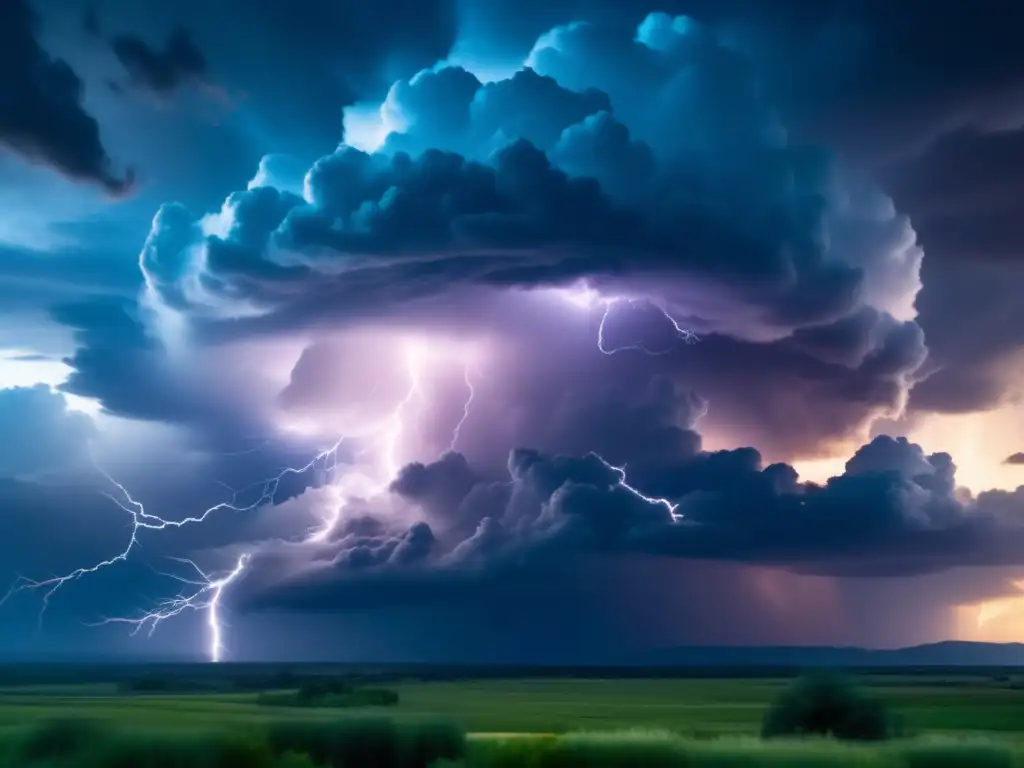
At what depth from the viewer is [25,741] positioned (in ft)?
140

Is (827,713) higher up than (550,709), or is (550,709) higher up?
(827,713)

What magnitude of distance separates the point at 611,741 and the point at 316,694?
2394 inches

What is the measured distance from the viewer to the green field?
66250 millimetres

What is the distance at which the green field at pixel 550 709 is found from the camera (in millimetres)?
66250

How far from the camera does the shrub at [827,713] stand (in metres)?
56.2

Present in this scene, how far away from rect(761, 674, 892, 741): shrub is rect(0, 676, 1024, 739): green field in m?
3.00

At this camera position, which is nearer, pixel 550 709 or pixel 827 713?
pixel 827 713

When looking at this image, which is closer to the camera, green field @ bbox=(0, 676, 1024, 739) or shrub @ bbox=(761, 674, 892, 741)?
shrub @ bbox=(761, 674, 892, 741)

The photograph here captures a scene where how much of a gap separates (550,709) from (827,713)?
33.9 metres

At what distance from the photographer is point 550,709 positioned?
87938mm

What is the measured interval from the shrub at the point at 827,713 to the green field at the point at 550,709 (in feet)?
9.83

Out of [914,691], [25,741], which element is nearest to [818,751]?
[25,741]

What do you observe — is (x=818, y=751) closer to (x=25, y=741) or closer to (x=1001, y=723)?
(x=25, y=741)

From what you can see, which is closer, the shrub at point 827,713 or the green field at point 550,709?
the shrub at point 827,713
